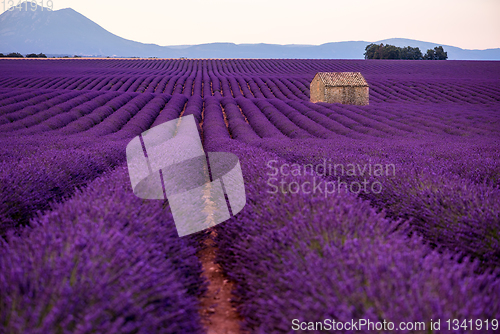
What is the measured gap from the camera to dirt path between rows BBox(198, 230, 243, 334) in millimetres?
2291

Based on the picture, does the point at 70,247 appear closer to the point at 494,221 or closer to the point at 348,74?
the point at 494,221

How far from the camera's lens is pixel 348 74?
2383 cm

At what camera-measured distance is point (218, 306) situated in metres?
2.57

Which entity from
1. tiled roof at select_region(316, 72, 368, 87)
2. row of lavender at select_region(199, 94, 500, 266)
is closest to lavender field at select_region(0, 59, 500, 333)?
row of lavender at select_region(199, 94, 500, 266)

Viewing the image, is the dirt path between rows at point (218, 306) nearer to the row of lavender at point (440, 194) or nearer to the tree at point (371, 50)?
the row of lavender at point (440, 194)

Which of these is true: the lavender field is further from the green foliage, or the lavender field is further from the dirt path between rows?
the green foliage

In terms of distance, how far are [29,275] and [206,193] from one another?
410 cm

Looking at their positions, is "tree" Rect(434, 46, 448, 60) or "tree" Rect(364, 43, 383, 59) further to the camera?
"tree" Rect(364, 43, 383, 59)

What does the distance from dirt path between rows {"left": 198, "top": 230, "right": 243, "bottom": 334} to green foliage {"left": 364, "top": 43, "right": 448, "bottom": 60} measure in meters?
70.8

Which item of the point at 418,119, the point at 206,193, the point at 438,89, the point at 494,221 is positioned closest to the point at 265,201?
the point at 494,221

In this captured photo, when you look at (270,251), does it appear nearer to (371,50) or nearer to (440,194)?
(440,194)

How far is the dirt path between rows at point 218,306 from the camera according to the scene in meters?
2.29

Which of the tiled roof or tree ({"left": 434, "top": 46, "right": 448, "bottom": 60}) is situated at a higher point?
tree ({"left": 434, "top": 46, "right": 448, "bottom": 60})

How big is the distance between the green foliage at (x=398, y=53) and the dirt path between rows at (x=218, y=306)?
232 feet
